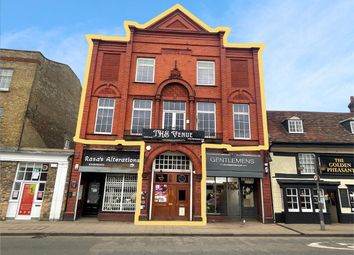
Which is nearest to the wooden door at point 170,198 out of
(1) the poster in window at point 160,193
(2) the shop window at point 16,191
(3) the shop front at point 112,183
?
(1) the poster in window at point 160,193

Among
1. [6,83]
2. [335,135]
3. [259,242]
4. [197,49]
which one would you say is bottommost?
[259,242]

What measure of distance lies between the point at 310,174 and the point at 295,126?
3.72 metres

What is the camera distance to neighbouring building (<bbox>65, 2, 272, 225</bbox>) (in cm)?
1535

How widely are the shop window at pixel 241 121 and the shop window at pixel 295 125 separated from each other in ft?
11.5

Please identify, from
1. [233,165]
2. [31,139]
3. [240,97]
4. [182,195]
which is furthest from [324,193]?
[31,139]

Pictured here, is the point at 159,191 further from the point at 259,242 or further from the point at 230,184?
the point at 259,242

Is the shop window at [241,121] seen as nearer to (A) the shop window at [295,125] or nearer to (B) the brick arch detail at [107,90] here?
(A) the shop window at [295,125]

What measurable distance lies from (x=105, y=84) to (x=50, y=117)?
20.8 feet

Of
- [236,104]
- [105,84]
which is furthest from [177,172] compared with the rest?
[105,84]

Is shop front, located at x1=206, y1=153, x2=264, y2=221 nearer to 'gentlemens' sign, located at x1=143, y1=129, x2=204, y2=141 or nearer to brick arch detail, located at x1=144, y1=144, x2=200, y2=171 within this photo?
brick arch detail, located at x1=144, y1=144, x2=200, y2=171

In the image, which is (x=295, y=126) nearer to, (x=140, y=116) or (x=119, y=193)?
(x=140, y=116)

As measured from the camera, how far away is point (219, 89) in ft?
59.3

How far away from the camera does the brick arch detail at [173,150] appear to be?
15.3 metres

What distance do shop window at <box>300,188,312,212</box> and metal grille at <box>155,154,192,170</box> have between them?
7743 millimetres
